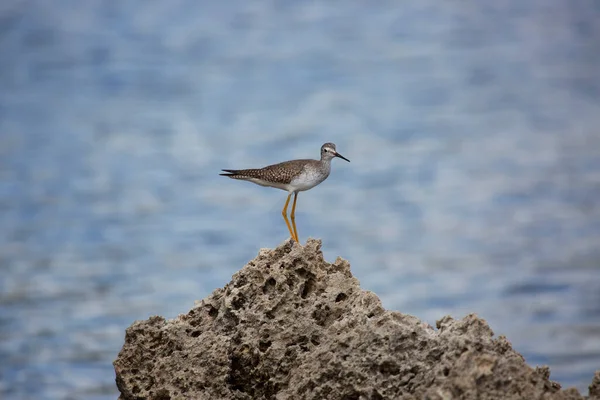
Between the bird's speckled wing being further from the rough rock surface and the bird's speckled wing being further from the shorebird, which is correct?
the rough rock surface

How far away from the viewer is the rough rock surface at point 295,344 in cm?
621

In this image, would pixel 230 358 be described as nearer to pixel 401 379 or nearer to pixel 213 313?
pixel 213 313

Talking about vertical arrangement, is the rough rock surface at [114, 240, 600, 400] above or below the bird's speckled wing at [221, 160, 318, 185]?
below

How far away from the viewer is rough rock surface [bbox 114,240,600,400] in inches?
245

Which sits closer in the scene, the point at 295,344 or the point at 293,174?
the point at 295,344

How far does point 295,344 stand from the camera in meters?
7.15

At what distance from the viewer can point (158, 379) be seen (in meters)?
7.37

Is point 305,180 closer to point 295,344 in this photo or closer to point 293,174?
point 293,174

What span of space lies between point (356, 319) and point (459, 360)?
119 cm

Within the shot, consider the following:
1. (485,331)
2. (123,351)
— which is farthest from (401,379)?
(123,351)

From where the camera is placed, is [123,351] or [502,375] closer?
[502,375]

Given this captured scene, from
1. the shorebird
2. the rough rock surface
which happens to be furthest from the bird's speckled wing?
the rough rock surface

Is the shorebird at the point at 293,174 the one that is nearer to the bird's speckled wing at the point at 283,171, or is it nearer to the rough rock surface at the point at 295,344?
the bird's speckled wing at the point at 283,171

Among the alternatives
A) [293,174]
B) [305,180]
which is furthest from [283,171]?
[305,180]
